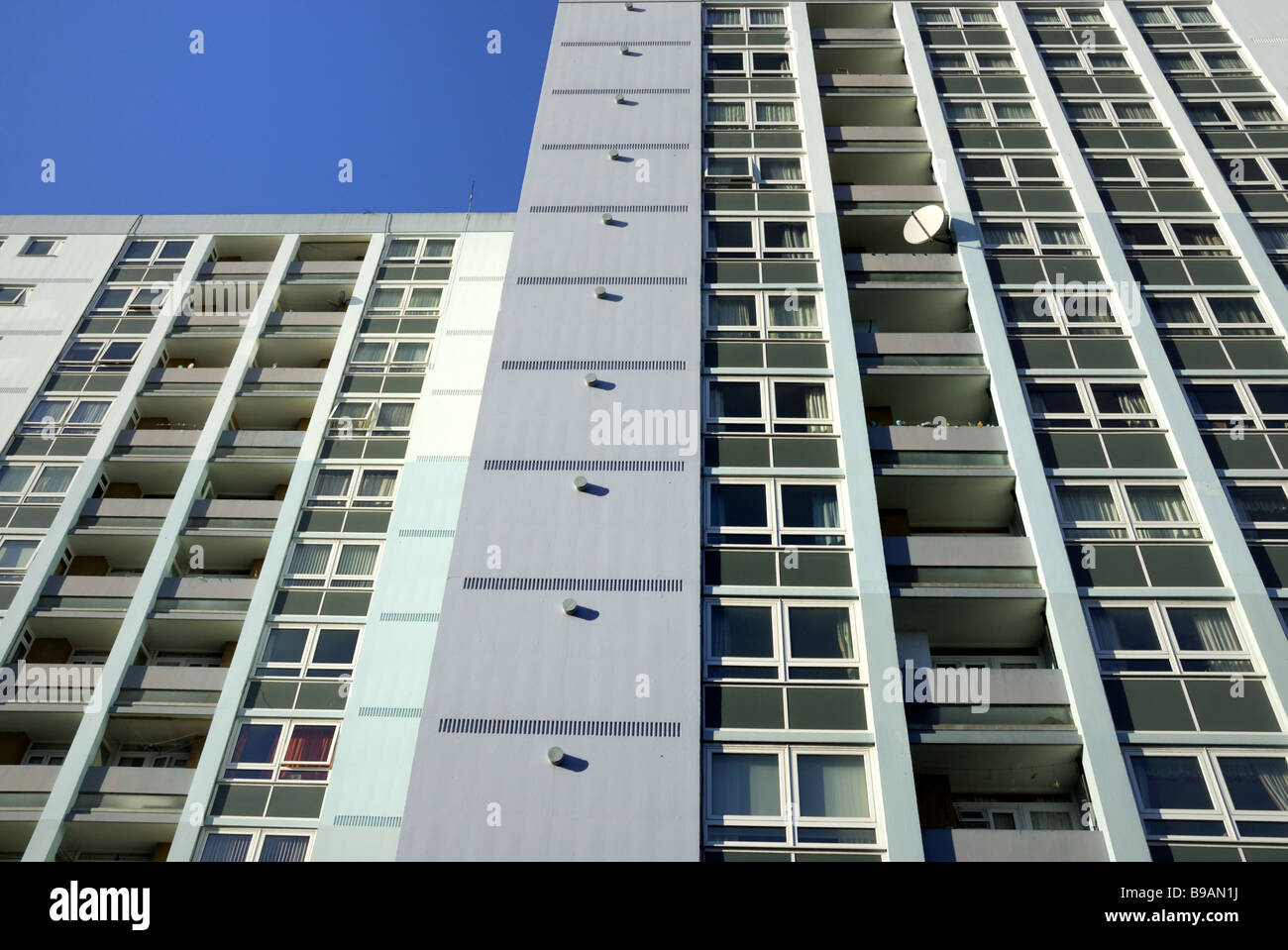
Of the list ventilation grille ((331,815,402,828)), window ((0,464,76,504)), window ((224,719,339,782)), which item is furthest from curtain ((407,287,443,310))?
ventilation grille ((331,815,402,828))

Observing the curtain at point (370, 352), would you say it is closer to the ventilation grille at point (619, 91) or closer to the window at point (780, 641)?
the ventilation grille at point (619, 91)

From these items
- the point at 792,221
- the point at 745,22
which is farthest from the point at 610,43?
the point at 792,221

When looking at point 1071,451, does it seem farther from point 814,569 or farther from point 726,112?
point 726,112

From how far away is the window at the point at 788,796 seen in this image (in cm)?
1620

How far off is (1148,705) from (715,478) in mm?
8039

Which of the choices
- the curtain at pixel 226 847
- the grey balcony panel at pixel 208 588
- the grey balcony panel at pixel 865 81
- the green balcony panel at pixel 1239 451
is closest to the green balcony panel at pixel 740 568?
the green balcony panel at pixel 1239 451

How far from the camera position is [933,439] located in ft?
69.6

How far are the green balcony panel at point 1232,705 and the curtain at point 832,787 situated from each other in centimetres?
539

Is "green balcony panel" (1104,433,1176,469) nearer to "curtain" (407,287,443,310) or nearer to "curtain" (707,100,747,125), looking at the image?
"curtain" (707,100,747,125)

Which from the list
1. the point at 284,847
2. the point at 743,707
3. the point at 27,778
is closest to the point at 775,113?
the point at 743,707

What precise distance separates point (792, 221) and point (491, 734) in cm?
1453

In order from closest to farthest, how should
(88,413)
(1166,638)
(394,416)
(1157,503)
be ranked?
1. (1166,638)
2. (1157,503)
3. (394,416)
4. (88,413)

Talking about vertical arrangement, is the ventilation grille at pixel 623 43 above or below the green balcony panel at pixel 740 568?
above

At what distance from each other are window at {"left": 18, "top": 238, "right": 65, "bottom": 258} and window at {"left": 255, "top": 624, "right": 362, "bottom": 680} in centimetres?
1784
